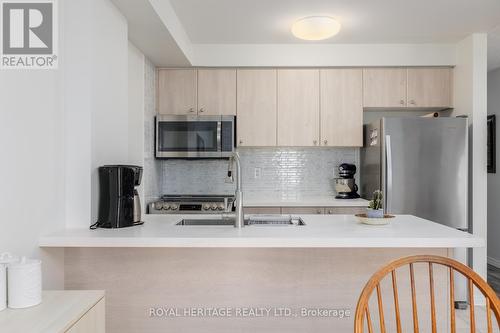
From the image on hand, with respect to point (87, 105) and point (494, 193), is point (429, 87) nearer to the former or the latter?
point (494, 193)

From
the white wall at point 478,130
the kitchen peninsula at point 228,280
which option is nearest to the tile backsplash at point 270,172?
the white wall at point 478,130

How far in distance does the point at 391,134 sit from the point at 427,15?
39.3 inches

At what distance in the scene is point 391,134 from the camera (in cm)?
336

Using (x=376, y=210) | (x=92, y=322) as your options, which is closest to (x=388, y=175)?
(x=376, y=210)

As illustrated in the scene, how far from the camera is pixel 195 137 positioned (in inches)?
151

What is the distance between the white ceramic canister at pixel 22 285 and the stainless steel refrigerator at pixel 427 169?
9.23 ft

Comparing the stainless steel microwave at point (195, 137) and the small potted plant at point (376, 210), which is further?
the stainless steel microwave at point (195, 137)

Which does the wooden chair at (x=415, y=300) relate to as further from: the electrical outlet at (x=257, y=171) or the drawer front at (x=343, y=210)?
the electrical outlet at (x=257, y=171)

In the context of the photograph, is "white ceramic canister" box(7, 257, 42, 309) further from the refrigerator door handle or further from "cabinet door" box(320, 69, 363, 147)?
"cabinet door" box(320, 69, 363, 147)

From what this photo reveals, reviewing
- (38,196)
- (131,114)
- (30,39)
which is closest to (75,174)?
(38,196)

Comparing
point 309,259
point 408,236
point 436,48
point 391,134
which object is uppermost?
point 436,48

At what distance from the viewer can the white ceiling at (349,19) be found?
113 inches

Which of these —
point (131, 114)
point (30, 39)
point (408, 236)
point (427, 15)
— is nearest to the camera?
point (408, 236)

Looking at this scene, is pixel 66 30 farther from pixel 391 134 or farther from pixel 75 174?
pixel 391 134
